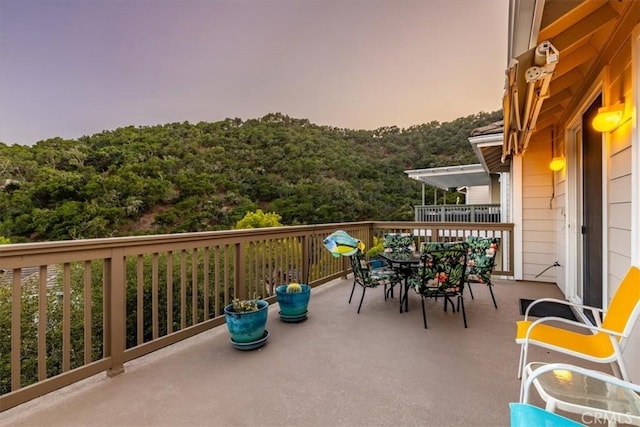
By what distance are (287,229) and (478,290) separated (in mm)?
3132

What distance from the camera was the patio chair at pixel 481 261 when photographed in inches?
154

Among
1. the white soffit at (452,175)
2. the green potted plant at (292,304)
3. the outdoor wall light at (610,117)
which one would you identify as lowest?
the green potted plant at (292,304)

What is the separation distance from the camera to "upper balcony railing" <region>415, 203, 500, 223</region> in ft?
27.0

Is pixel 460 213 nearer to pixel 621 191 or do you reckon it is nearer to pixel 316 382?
pixel 621 191

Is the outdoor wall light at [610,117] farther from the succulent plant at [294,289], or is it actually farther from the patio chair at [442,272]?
the succulent plant at [294,289]

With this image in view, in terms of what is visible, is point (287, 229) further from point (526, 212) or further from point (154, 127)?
point (154, 127)

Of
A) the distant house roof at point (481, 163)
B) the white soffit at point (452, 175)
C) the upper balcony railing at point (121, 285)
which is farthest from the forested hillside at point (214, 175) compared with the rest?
the upper balcony railing at point (121, 285)

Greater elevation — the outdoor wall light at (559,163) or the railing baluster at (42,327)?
the outdoor wall light at (559,163)

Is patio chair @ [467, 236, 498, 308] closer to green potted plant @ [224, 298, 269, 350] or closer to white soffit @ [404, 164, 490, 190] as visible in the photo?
green potted plant @ [224, 298, 269, 350]

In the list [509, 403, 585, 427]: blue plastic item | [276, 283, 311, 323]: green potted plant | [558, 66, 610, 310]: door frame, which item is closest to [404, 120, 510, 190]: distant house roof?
[558, 66, 610, 310]: door frame

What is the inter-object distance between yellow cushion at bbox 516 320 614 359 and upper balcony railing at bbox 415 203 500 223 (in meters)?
6.66

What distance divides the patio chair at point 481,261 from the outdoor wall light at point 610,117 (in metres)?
1.99

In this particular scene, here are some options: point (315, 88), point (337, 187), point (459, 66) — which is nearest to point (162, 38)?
point (315, 88)

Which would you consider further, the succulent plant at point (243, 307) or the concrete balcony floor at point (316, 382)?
the succulent plant at point (243, 307)
